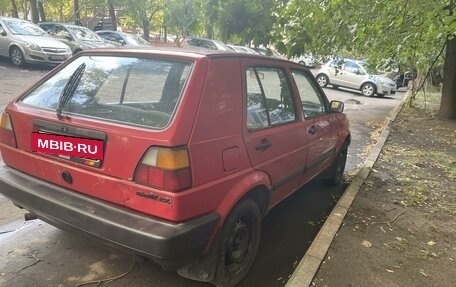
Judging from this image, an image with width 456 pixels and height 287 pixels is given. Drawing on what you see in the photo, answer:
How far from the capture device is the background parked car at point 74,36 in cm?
1473

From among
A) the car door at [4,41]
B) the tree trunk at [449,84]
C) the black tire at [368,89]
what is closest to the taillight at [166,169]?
the tree trunk at [449,84]

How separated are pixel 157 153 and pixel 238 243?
1059mm

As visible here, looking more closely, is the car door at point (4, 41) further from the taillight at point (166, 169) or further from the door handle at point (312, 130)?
the taillight at point (166, 169)

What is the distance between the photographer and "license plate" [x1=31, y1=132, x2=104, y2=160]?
94.7 inches

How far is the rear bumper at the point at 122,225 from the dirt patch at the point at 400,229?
1.16 meters

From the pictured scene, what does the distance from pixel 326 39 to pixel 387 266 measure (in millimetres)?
5537

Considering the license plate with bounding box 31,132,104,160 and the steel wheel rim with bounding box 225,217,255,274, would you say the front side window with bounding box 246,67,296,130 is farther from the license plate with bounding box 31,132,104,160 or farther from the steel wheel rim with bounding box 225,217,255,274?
the license plate with bounding box 31,132,104,160

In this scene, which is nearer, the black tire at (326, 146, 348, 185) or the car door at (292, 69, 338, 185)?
the car door at (292, 69, 338, 185)

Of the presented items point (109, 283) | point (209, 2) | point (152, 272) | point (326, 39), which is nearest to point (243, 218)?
point (152, 272)

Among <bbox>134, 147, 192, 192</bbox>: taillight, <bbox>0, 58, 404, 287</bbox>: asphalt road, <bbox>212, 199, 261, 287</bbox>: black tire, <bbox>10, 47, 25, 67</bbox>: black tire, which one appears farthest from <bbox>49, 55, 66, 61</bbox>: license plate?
<bbox>134, 147, 192, 192</bbox>: taillight

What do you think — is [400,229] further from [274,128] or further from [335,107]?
[274,128]

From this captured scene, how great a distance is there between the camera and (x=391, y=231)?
3973 millimetres

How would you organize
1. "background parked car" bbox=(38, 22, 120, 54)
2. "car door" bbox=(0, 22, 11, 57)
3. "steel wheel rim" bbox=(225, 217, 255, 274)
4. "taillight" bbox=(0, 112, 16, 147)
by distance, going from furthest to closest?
"background parked car" bbox=(38, 22, 120, 54), "car door" bbox=(0, 22, 11, 57), "taillight" bbox=(0, 112, 16, 147), "steel wheel rim" bbox=(225, 217, 255, 274)

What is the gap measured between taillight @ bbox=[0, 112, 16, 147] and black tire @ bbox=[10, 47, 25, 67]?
1117 centimetres
